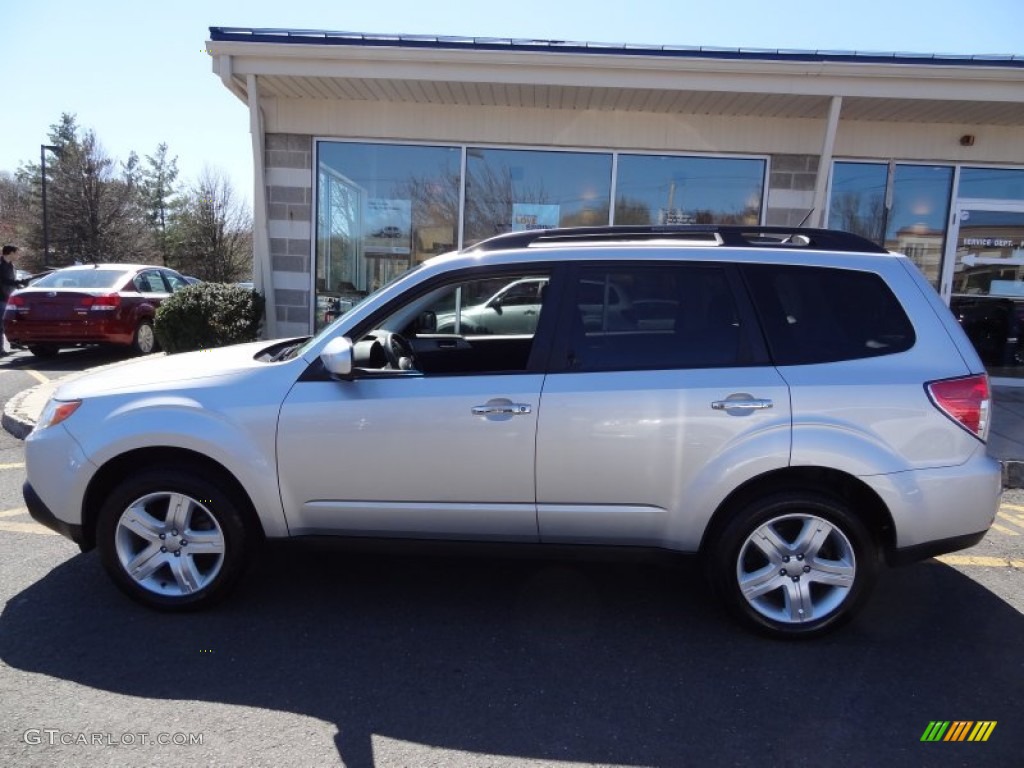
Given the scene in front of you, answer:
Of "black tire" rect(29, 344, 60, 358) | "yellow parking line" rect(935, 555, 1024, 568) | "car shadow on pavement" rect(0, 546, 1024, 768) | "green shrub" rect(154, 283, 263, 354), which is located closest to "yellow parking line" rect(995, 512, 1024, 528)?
"yellow parking line" rect(935, 555, 1024, 568)

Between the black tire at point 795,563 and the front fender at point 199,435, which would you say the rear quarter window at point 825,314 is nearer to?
the black tire at point 795,563

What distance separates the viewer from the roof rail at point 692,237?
341cm

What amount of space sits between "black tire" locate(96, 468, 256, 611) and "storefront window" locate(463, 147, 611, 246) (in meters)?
6.87

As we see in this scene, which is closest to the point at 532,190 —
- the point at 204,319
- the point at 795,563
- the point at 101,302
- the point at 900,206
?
the point at 204,319

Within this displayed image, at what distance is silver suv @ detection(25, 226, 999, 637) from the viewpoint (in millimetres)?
3088

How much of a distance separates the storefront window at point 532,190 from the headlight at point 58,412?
22.3 feet

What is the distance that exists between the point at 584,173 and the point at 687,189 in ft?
4.60

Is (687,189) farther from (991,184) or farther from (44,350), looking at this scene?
(44,350)

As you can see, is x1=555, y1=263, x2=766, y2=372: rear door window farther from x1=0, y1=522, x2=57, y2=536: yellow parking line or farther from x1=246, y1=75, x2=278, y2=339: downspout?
x1=246, y1=75, x2=278, y2=339: downspout

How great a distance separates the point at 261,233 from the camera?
30.1 feet

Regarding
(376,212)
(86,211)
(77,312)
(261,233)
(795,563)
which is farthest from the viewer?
(86,211)

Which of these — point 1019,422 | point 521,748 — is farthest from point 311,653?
point 1019,422

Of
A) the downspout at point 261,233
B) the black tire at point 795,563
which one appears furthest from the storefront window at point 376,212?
the black tire at point 795,563

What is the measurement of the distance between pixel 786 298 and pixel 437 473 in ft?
5.85
